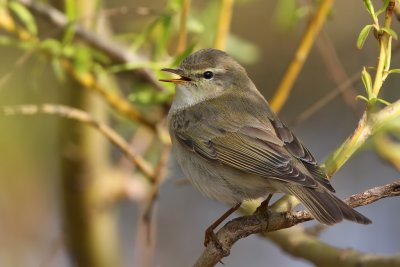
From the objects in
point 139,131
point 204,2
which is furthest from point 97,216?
point 204,2

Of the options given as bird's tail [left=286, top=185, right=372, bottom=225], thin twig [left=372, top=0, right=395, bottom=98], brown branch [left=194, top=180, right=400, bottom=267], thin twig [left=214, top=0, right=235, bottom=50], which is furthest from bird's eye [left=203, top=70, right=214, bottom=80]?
thin twig [left=372, top=0, right=395, bottom=98]

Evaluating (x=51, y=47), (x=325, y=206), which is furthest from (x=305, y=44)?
(x=51, y=47)

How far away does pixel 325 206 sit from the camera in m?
3.11

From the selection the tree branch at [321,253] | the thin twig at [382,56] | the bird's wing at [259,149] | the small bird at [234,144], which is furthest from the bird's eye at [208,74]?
the thin twig at [382,56]

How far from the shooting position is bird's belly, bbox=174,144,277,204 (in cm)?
361

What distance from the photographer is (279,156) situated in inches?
141

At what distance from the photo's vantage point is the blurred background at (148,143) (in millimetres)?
4719

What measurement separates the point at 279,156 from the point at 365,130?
0.75m

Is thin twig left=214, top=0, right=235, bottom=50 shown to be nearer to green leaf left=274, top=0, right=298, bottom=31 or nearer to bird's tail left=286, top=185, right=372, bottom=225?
green leaf left=274, top=0, right=298, bottom=31

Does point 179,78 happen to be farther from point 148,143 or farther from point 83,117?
point 148,143

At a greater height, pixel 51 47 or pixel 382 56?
pixel 382 56

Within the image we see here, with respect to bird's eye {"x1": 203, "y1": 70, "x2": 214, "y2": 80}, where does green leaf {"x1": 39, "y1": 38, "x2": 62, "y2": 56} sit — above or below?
above

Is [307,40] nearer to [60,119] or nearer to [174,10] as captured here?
[174,10]

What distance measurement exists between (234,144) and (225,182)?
0.22m
